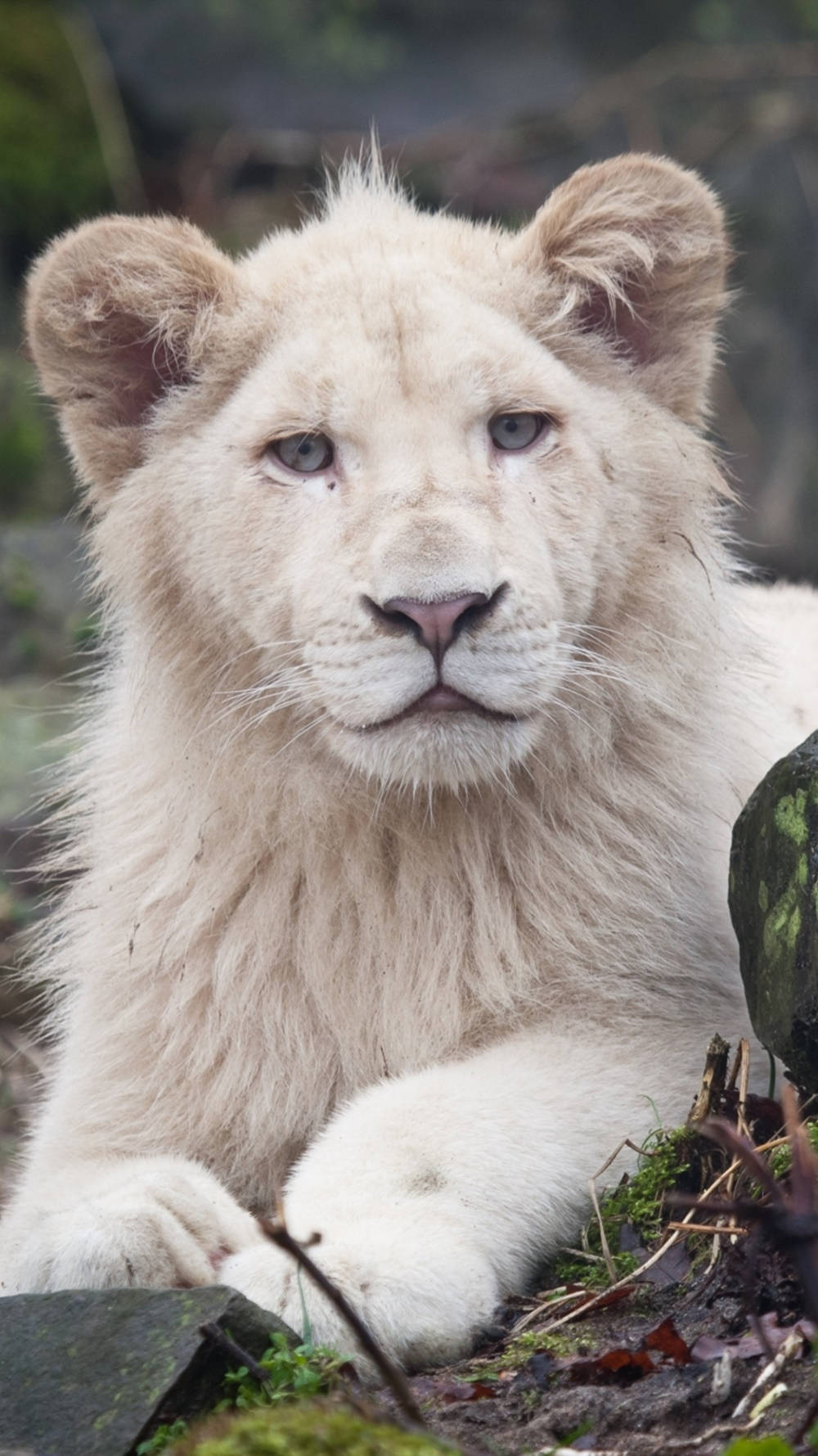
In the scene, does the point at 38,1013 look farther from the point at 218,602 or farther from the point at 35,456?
the point at 35,456

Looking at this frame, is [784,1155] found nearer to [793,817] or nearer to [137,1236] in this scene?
[793,817]

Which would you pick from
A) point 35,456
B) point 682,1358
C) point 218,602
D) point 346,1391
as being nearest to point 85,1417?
point 346,1391

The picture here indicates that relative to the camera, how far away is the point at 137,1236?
3.07 m

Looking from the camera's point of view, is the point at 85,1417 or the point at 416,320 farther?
the point at 416,320

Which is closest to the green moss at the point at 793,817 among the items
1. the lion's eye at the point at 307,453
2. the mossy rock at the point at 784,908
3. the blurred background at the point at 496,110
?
the mossy rock at the point at 784,908

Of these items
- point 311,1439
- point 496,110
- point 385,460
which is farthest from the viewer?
point 496,110

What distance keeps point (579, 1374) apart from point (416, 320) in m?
2.26

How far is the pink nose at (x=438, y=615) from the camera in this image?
10.8 ft

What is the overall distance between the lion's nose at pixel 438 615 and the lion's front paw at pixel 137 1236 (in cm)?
114

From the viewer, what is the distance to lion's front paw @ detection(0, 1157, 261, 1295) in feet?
10.0

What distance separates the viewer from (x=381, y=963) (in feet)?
12.9

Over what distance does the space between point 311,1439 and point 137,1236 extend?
1.11 metres

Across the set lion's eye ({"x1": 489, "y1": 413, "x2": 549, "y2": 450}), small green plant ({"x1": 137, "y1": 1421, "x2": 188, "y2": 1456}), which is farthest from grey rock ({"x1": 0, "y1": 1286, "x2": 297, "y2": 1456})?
lion's eye ({"x1": 489, "y1": 413, "x2": 549, "y2": 450})

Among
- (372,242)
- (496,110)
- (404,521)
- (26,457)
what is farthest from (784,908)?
(496,110)
